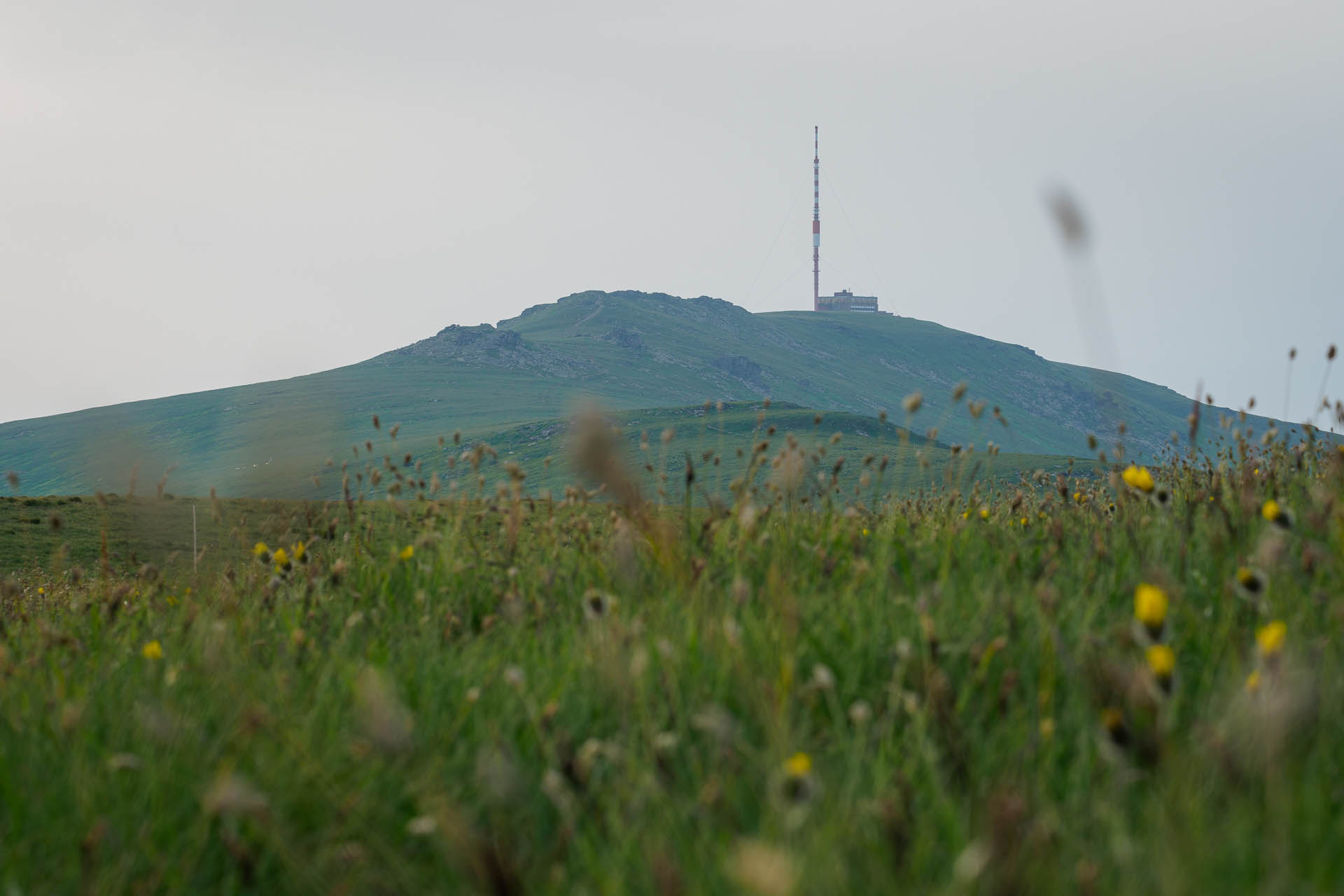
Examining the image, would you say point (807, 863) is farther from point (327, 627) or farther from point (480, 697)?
point (327, 627)

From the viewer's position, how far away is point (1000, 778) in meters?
2.40

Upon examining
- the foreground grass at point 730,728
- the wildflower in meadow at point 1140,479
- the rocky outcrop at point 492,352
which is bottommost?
the foreground grass at point 730,728

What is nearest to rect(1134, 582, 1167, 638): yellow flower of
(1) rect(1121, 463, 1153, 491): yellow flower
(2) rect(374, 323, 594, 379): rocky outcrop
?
(1) rect(1121, 463, 1153, 491): yellow flower

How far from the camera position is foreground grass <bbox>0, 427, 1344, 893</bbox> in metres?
1.94

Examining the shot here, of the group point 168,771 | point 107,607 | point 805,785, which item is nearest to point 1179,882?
A: point 805,785

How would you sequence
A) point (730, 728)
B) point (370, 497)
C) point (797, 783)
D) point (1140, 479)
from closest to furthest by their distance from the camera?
1. point (797, 783)
2. point (730, 728)
3. point (1140, 479)
4. point (370, 497)

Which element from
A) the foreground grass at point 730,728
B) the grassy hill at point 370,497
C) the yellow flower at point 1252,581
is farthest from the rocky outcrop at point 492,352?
the yellow flower at point 1252,581

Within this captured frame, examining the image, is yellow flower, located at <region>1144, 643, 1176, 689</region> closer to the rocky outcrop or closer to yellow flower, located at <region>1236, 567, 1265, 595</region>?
yellow flower, located at <region>1236, 567, 1265, 595</region>

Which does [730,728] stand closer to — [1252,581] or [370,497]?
[1252,581]

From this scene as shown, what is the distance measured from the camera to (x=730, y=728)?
1991 mm

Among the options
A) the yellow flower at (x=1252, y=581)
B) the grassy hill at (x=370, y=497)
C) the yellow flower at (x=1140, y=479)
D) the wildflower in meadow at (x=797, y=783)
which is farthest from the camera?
the grassy hill at (x=370, y=497)

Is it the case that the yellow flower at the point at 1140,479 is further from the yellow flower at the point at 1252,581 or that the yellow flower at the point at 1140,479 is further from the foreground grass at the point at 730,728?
the yellow flower at the point at 1252,581

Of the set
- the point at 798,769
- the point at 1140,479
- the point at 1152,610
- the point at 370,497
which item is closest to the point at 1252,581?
the point at 1152,610

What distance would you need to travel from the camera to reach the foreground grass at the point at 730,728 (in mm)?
1936
